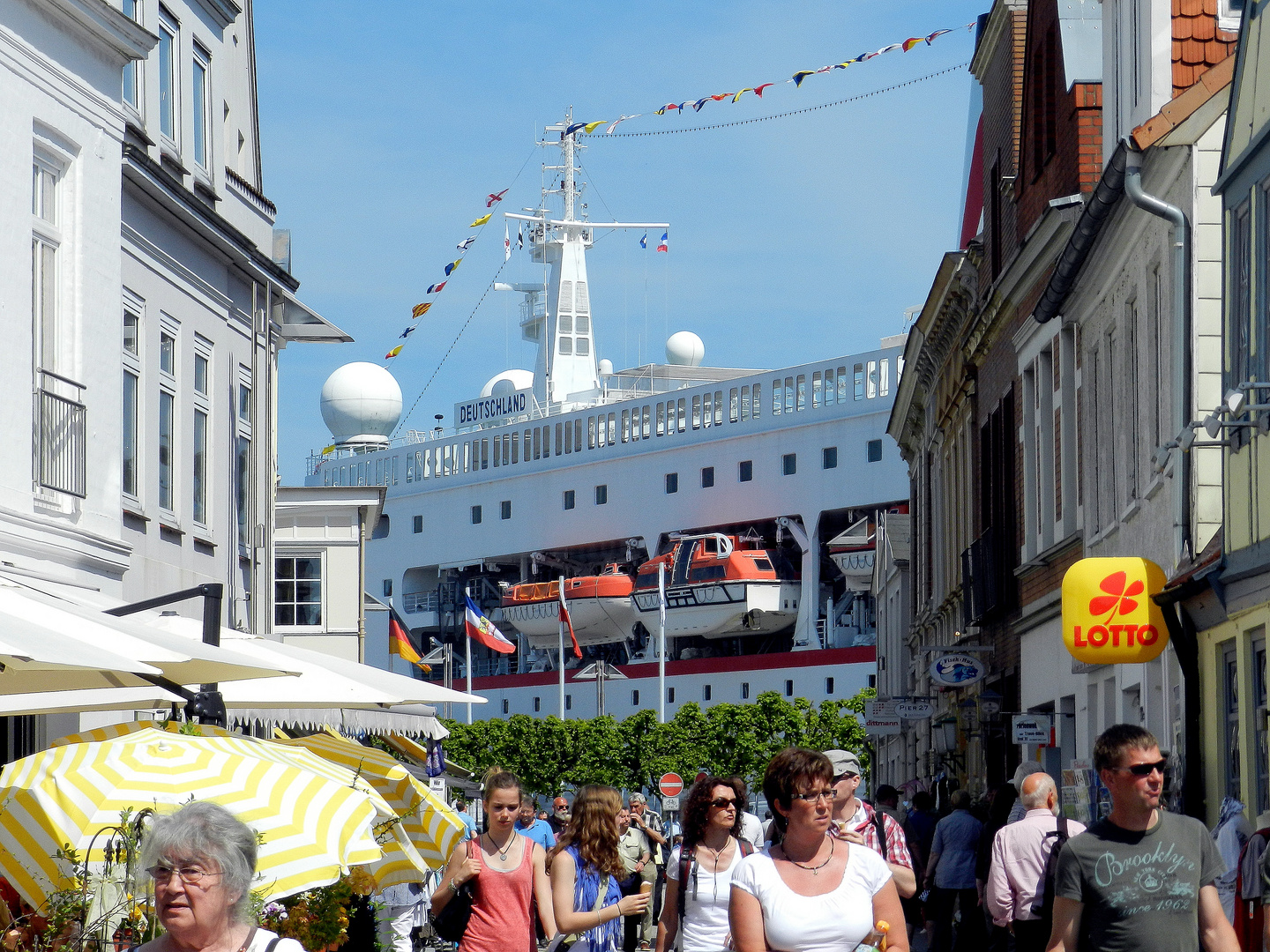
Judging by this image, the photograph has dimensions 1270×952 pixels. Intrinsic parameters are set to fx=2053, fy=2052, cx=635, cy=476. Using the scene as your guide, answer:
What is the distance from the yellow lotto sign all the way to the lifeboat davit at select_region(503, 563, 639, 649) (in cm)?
7179

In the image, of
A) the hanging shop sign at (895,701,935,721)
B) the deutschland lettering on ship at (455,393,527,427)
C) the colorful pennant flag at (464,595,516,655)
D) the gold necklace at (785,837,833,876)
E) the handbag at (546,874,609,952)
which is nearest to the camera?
the gold necklace at (785,837,833,876)

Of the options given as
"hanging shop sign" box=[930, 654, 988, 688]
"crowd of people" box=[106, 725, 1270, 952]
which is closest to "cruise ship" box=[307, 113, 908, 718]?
"hanging shop sign" box=[930, 654, 988, 688]

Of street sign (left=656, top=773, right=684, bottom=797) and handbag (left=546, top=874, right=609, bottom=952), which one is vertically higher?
handbag (left=546, top=874, right=609, bottom=952)

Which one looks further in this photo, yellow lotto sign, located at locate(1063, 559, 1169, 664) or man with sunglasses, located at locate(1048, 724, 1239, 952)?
yellow lotto sign, located at locate(1063, 559, 1169, 664)

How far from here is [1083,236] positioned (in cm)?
1593

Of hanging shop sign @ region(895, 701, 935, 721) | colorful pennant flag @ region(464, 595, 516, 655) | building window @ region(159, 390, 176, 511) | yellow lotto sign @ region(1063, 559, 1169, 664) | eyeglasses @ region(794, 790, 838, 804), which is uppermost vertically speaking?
building window @ region(159, 390, 176, 511)

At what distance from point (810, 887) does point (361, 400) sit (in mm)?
90719

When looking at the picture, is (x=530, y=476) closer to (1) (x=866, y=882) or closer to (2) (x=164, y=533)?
(2) (x=164, y=533)

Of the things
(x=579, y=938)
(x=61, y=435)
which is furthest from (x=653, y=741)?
(x=579, y=938)

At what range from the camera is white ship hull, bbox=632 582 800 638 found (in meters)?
81.8

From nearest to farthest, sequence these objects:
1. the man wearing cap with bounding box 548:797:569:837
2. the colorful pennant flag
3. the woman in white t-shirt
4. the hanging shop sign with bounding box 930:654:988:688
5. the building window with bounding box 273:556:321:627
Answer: the woman in white t-shirt → the hanging shop sign with bounding box 930:654:988:688 → the man wearing cap with bounding box 548:797:569:837 → the building window with bounding box 273:556:321:627 → the colorful pennant flag

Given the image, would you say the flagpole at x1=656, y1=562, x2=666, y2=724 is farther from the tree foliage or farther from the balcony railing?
the balcony railing

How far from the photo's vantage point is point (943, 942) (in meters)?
15.2

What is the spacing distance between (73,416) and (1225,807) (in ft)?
26.0
